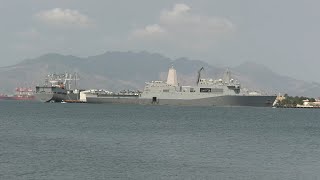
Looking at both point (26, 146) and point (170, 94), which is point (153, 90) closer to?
point (170, 94)

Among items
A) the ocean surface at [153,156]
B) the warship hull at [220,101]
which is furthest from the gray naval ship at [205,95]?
the ocean surface at [153,156]

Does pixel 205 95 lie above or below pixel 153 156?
above

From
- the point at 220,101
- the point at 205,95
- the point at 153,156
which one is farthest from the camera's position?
the point at 205,95

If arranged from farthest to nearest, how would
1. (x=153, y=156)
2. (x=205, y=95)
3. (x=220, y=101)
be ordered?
(x=205, y=95)
(x=220, y=101)
(x=153, y=156)

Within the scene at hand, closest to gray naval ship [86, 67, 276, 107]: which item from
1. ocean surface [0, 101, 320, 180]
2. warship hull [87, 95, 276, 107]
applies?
warship hull [87, 95, 276, 107]

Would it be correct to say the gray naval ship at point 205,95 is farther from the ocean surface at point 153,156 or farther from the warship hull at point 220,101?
the ocean surface at point 153,156

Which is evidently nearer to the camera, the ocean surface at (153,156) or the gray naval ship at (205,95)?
the ocean surface at (153,156)

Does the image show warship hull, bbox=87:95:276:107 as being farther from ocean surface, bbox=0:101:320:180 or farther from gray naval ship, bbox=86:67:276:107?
ocean surface, bbox=0:101:320:180

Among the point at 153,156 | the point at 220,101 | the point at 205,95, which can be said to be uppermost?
the point at 205,95

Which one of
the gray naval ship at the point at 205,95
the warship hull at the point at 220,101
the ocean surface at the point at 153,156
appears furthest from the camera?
the gray naval ship at the point at 205,95

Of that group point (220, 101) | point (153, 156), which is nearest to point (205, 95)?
point (220, 101)

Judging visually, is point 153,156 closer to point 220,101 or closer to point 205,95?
point 220,101

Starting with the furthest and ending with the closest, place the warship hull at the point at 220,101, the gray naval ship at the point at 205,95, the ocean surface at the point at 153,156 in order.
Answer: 1. the gray naval ship at the point at 205,95
2. the warship hull at the point at 220,101
3. the ocean surface at the point at 153,156

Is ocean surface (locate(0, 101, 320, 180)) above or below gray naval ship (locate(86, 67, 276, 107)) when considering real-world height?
below
